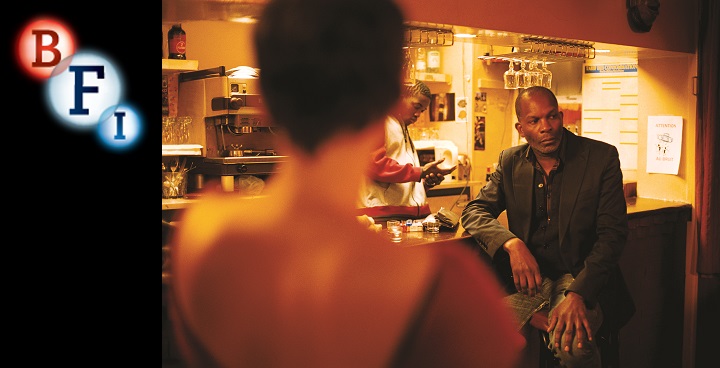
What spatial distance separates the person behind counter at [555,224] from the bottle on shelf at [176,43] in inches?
136

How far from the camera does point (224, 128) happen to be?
6551mm

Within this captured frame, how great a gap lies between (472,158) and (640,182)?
8.93 feet

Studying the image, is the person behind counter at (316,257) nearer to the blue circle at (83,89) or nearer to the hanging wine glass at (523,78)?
the blue circle at (83,89)

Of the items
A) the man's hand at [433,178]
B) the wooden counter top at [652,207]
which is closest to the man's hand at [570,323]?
the wooden counter top at [652,207]

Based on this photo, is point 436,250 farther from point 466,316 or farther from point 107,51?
point 107,51

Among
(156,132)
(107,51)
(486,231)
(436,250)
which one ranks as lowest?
(486,231)

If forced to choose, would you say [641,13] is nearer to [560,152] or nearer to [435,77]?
[560,152]

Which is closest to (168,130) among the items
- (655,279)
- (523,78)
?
(523,78)

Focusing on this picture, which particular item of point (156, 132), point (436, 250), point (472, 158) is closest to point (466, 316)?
point (436, 250)

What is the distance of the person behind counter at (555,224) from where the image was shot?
11.5ft

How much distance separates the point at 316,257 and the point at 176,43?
5.78 meters

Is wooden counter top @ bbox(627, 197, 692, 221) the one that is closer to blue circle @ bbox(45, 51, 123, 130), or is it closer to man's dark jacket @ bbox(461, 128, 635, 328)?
man's dark jacket @ bbox(461, 128, 635, 328)

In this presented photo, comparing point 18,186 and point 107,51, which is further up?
point 107,51

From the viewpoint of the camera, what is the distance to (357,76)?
0.86m
